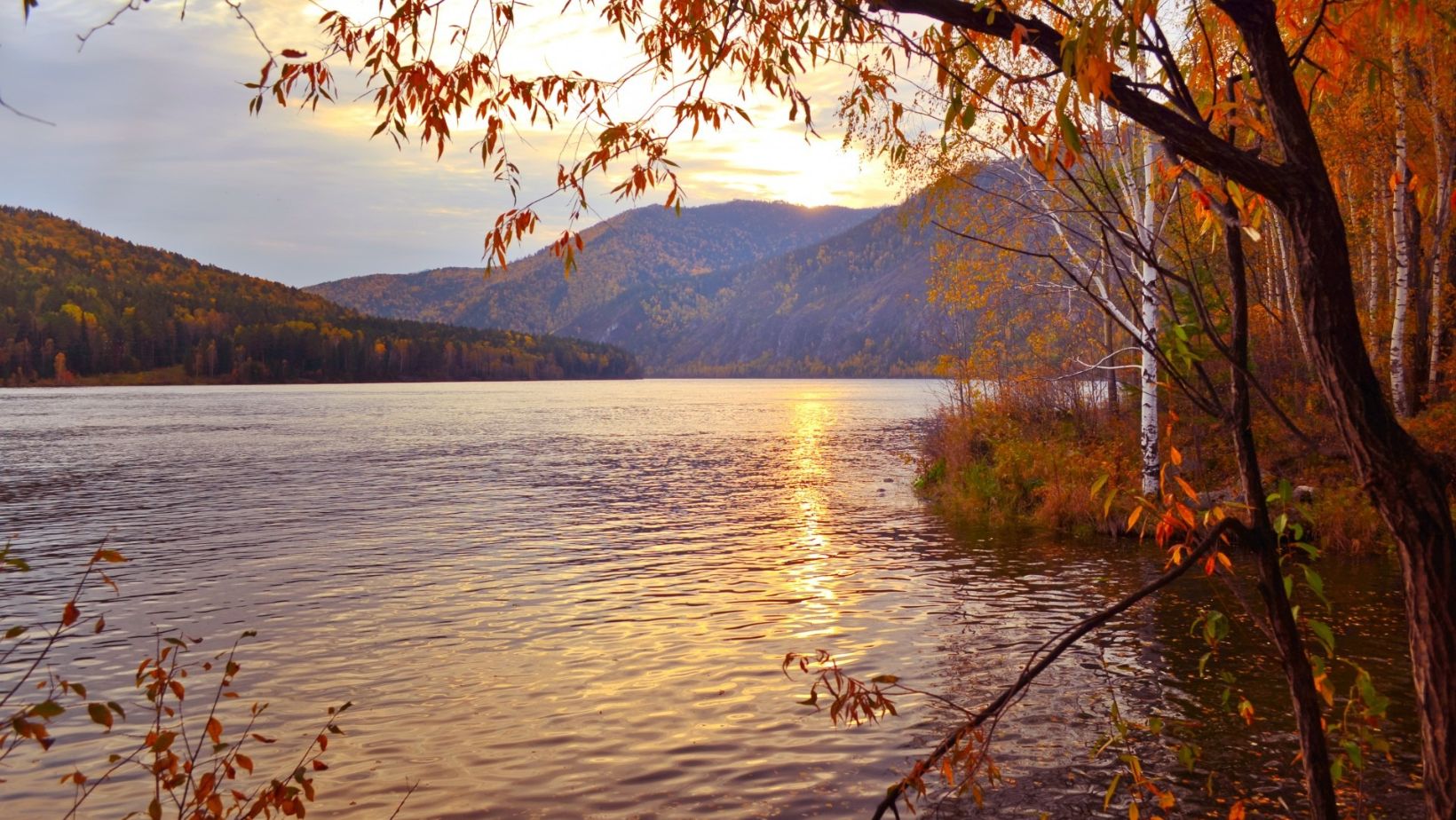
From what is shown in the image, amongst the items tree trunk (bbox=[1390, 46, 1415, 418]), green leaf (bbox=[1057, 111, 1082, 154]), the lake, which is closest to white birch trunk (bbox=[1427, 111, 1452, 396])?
tree trunk (bbox=[1390, 46, 1415, 418])

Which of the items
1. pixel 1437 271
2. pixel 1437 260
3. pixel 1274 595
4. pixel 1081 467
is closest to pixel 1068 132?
pixel 1274 595

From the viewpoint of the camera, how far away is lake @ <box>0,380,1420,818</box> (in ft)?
29.8

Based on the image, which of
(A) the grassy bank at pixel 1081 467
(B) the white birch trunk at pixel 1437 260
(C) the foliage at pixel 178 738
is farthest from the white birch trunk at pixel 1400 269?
(C) the foliage at pixel 178 738

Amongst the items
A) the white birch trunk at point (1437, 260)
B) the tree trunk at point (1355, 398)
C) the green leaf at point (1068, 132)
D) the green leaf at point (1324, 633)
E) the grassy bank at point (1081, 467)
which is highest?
the white birch trunk at point (1437, 260)

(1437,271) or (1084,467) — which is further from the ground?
(1437,271)

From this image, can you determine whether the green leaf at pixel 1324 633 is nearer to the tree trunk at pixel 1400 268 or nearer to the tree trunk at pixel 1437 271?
the tree trunk at pixel 1400 268

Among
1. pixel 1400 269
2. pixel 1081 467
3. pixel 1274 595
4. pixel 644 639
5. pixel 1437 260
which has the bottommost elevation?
pixel 644 639

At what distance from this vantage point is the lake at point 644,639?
9078 millimetres

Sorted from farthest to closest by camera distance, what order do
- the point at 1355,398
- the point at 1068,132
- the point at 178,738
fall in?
the point at 178,738
the point at 1355,398
the point at 1068,132

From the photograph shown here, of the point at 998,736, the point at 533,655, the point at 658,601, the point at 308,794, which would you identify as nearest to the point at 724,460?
the point at 658,601

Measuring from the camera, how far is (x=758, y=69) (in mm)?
5434

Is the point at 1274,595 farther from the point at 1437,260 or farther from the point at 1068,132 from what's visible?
the point at 1437,260

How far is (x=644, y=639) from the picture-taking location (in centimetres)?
1417

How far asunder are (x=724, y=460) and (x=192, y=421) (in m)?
55.9
